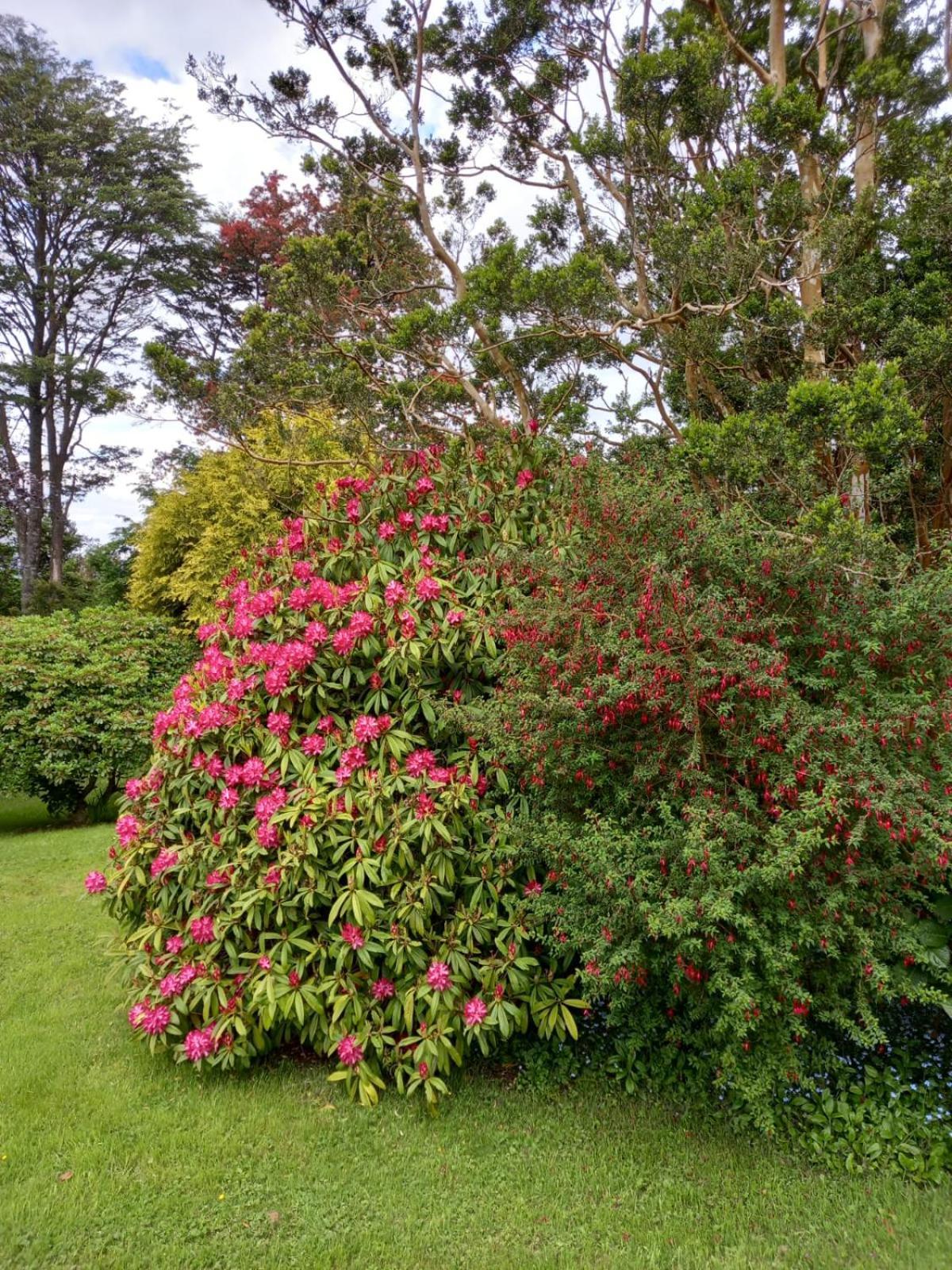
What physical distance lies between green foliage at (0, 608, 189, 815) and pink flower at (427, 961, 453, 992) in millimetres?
Result: 4637

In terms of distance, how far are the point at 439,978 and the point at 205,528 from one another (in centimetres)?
747

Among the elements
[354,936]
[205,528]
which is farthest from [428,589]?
[205,528]

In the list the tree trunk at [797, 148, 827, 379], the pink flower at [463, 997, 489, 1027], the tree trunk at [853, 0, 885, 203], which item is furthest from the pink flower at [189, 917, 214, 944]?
the tree trunk at [853, 0, 885, 203]

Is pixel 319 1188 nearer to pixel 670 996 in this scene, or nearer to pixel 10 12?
pixel 670 996

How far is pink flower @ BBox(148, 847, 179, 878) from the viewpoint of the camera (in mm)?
2809

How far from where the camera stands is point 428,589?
2.91 m

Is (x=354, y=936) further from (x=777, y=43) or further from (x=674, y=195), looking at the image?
(x=777, y=43)

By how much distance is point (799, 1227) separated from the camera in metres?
1.93

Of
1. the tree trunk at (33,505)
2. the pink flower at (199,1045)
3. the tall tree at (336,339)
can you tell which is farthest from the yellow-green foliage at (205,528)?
the tree trunk at (33,505)

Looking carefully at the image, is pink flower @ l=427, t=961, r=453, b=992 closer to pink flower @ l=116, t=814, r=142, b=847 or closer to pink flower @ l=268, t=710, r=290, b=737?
pink flower @ l=268, t=710, r=290, b=737

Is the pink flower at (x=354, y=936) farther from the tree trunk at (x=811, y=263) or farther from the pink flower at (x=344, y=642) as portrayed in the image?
the tree trunk at (x=811, y=263)

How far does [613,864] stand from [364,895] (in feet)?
2.97

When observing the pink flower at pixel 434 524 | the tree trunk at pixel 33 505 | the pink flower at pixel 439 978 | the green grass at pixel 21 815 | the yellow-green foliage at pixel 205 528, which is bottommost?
the green grass at pixel 21 815

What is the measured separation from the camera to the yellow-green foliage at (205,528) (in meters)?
7.92
